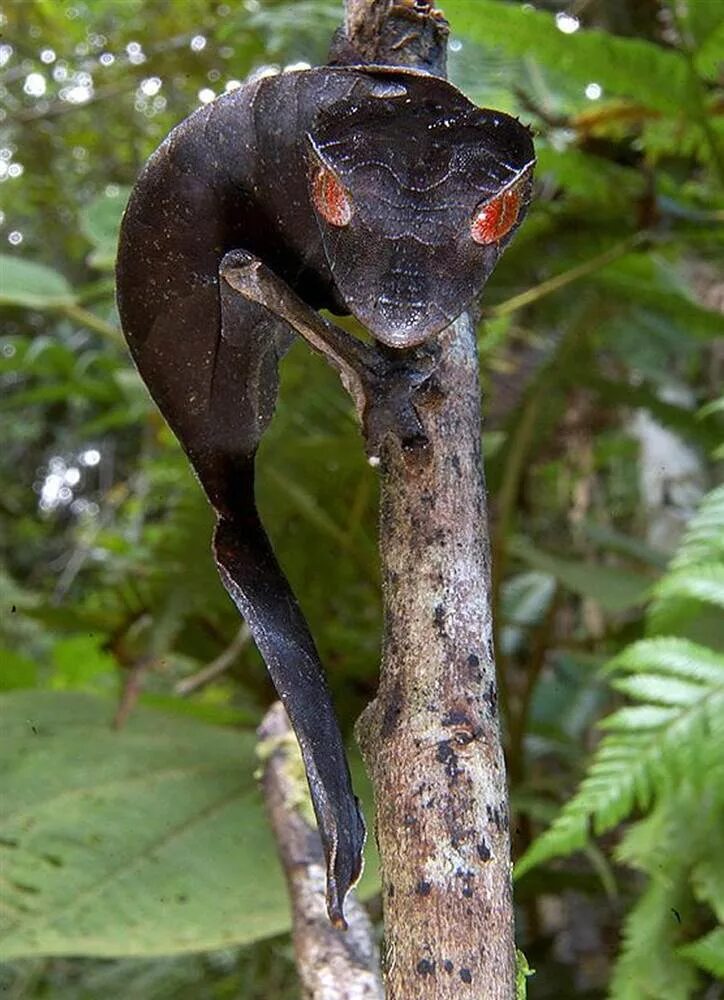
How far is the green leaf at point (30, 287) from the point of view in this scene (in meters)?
1.42

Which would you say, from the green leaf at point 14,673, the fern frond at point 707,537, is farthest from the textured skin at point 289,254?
the green leaf at point 14,673

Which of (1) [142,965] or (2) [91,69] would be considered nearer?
(1) [142,965]

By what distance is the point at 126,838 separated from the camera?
1.05 meters

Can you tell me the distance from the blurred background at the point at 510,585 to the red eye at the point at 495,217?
54cm

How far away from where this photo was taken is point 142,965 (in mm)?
1548

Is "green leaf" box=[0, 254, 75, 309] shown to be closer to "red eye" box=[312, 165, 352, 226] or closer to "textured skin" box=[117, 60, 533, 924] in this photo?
"textured skin" box=[117, 60, 533, 924]

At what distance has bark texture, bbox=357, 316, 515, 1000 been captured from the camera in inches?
18.9

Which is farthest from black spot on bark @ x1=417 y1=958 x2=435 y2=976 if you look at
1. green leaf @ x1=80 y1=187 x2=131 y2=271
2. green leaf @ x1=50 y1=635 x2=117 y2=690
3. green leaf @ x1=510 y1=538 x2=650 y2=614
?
green leaf @ x1=50 y1=635 x2=117 y2=690

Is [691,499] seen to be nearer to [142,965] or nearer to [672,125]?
[672,125]

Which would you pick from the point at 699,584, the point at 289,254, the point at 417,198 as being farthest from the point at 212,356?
the point at 699,584

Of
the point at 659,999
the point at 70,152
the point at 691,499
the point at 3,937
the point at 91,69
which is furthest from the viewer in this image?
the point at 70,152

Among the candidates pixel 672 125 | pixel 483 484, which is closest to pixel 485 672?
pixel 483 484

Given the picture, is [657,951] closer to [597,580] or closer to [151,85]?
[597,580]

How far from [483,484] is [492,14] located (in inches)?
31.0
